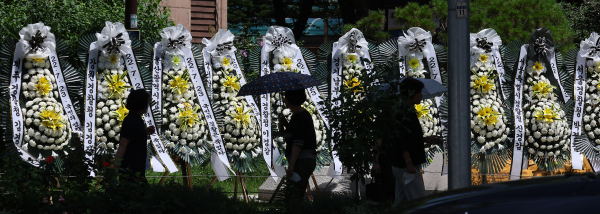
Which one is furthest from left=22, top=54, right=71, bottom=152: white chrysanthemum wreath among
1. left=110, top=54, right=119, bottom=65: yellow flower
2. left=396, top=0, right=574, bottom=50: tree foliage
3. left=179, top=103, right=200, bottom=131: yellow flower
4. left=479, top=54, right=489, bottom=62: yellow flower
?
left=396, top=0, right=574, bottom=50: tree foliage

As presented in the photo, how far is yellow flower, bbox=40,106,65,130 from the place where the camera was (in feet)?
18.5

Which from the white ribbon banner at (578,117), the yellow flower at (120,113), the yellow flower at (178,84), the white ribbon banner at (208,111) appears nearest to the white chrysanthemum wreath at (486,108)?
the white ribbon banner at (578,117)

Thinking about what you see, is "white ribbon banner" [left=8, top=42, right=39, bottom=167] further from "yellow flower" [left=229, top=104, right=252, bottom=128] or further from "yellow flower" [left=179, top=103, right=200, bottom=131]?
"yellow flower" [left=229, top=104, right=252, bottom=128]

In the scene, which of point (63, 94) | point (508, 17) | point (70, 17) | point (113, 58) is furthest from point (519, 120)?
Answer: point (70, 17)

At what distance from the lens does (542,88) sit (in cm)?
612

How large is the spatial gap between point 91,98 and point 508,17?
5375 mm

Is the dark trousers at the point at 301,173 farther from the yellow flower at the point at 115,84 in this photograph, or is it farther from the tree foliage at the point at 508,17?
the tree foliage at the point at 508,17

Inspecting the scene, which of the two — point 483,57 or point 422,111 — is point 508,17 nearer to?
point 483,57

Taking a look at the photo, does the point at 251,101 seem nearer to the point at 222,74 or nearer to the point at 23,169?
the point at 222,74

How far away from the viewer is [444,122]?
6.17m

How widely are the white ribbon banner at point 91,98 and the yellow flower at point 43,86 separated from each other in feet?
1.13

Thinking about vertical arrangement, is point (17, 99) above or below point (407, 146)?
above

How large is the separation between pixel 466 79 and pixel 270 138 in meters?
2.32

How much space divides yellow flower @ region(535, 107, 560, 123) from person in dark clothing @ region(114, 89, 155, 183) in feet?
12.7
